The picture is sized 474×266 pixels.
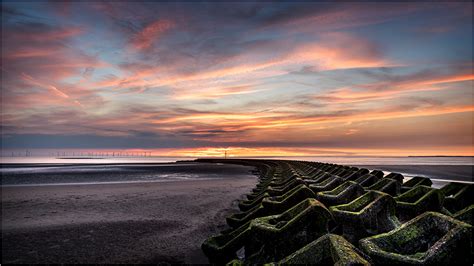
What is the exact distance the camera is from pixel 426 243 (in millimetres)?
3738

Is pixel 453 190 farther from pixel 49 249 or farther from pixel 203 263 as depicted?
pixel 49 249

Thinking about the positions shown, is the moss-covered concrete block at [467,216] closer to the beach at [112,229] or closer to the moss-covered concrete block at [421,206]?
the moss-covered concrete block at [421,206]

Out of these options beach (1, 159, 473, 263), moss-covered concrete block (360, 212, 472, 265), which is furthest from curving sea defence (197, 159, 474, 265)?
beach (1, 159, 473, 263)

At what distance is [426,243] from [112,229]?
31.5 feet

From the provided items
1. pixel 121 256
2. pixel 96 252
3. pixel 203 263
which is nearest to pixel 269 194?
pixel 203 263

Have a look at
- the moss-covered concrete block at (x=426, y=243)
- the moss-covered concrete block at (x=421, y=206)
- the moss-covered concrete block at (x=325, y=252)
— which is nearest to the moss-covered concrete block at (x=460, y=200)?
the moss-covered concrete block at (x=421, y=206)

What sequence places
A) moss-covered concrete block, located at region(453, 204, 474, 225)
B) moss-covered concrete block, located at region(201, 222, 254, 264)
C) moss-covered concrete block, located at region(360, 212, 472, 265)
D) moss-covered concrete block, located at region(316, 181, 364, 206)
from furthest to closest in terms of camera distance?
moss-covered concrete block, located at region(316, 181, 364, 206), moss-covered concrete block, located at region(201, 222, 254, 264), moss-covered concrete block, located at region(453, 204, 474, 225), moss-covered concrete block, located at region(360, 212, 472, 265)

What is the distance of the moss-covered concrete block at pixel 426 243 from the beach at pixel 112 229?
455 centimetres

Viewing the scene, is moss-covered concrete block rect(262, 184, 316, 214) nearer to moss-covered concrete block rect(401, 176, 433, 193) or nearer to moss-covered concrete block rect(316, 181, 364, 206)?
moss-covered concrete block rect(316, 181, 364, 206)

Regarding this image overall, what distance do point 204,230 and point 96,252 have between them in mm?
3371

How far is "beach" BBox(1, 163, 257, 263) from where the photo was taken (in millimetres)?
7672

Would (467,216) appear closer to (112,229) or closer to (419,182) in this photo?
(419,182)

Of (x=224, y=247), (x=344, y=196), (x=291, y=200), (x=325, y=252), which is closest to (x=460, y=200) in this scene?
(x=344, y=196)

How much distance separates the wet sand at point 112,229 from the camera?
25.2 feet
